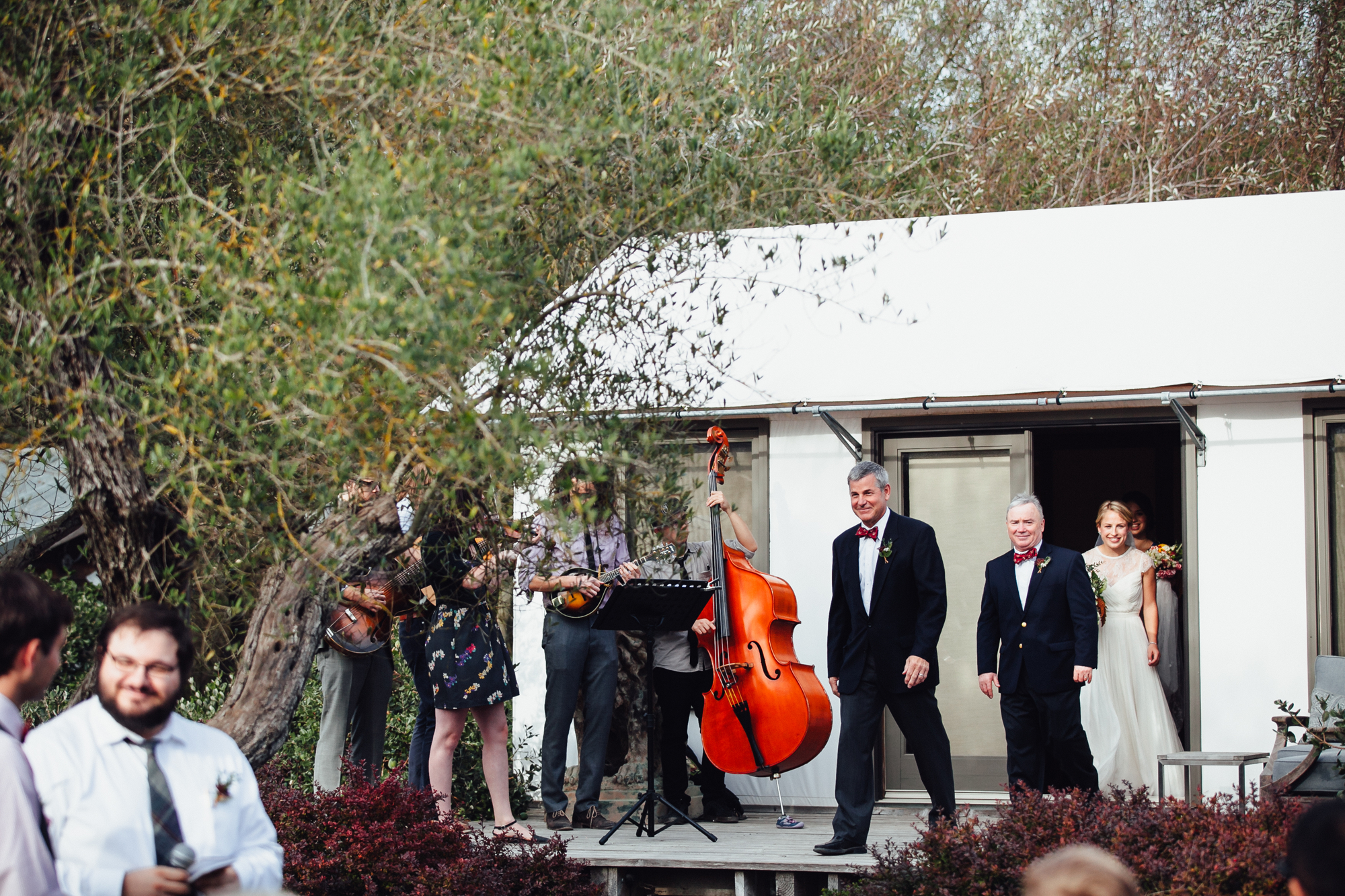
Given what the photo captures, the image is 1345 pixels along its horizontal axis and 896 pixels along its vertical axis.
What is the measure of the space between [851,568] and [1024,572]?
3.20 ft

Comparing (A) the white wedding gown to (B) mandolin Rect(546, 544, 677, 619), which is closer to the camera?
(B) mandolin Rect(546, 544, 677, 619)

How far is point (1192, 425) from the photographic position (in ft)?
25.7

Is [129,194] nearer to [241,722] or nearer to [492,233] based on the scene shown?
[492,233]

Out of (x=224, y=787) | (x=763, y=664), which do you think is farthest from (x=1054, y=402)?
(x=224, y=787)

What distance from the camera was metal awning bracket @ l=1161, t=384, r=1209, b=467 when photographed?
766 centimetres

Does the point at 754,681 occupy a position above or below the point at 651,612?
below

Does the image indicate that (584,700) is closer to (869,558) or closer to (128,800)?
(869,558)

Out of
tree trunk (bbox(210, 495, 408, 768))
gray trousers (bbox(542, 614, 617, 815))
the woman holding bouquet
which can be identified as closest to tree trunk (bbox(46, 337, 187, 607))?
tree trunk (bbox(210, 495, 408, 768))

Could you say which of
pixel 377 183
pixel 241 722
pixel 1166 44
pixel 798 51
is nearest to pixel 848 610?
pixel 798 51

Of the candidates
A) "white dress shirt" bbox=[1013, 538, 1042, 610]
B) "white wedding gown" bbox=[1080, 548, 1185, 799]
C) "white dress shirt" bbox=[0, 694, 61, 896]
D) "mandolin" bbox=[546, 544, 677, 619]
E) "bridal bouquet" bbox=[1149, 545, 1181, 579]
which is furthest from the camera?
"bridal bouquet" bbox=[1149, 545, 1181, 579]

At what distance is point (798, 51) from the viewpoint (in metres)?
6.20

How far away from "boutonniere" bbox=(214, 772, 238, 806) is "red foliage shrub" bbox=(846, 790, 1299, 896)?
3.17m

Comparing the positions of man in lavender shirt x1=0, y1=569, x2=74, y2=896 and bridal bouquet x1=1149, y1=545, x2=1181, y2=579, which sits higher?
bridal bouquet x1=1149, y1=545, x2=1181, y2=579

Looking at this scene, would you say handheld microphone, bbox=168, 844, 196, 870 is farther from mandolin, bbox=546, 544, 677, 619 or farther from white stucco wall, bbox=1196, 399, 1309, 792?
white stucco wall, bbox=1196, 399, 1309, 792
